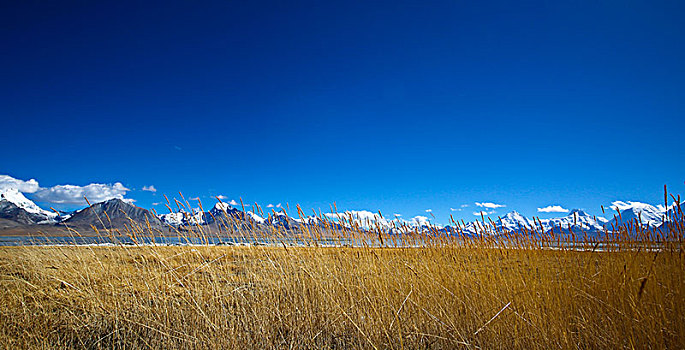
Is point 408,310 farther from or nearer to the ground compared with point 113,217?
nearer to the ground

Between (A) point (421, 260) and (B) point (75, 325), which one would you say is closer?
(B) point (75, 325)

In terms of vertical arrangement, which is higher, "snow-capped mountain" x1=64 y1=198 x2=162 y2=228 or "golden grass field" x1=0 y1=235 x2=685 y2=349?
"snow-capped mountain" x1=64 y1=198 x2=162 y2=228

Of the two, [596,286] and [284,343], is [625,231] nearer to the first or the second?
[596,286]

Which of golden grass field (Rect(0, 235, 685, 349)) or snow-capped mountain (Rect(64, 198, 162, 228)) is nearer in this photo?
golden grass field (Rect(0, 235, 685, 349))

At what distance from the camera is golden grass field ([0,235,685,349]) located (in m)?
2.17

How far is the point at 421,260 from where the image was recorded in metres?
3.72

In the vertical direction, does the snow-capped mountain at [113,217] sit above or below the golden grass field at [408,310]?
above

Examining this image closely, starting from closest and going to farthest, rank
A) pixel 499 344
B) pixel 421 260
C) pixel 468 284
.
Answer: pixel 499 344 → pixel 468 284 → pixel 421 260

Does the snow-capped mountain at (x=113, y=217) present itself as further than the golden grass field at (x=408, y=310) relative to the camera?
Yes

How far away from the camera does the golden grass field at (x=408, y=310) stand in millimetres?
2166

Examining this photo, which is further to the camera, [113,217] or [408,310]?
[113,217]

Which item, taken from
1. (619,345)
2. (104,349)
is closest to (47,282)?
(104,349)

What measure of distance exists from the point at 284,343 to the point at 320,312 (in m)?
0.53

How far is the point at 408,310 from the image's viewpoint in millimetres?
2701
